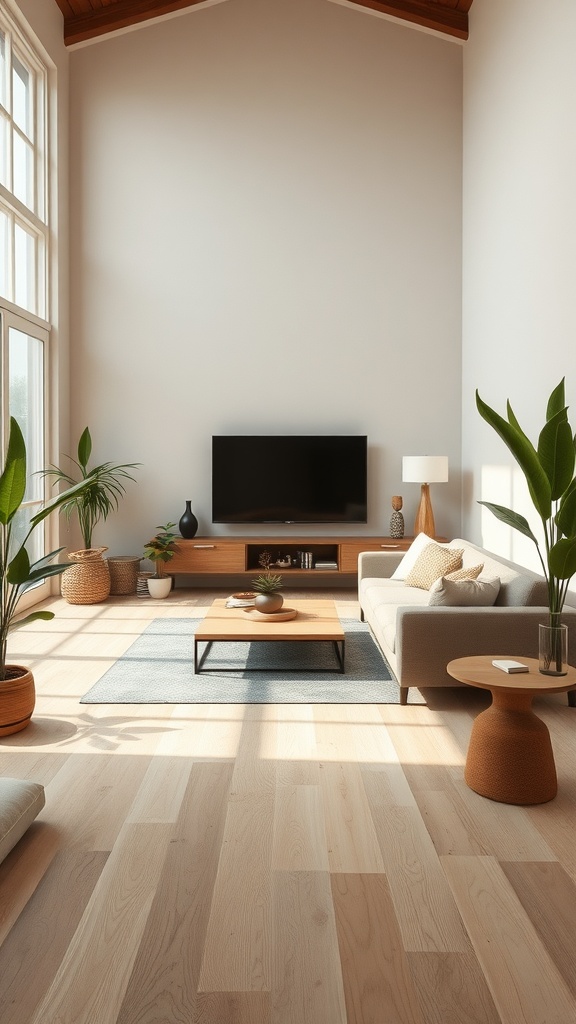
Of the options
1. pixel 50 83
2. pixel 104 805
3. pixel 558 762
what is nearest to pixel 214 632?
pixel 104 805

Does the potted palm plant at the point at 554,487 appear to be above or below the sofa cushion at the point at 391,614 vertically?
above

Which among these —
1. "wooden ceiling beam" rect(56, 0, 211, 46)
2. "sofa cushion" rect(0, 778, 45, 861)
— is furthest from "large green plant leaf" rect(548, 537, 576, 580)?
"wooden ceiling beam" rect(56, 0, 211, 46)

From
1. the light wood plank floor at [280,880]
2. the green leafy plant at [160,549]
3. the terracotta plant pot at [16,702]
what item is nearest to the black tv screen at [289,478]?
the green leafy plant at [160,549]

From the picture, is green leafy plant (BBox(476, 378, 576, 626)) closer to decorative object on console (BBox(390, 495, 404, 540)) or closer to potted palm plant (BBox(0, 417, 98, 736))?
potted palm plant (BBox(0, 417, 98, 736))

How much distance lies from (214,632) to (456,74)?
18.8 feet

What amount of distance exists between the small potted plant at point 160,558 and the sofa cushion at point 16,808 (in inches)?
165

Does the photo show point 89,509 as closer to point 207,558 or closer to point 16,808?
point 207,558

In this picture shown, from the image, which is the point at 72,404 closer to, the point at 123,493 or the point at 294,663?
the point at 123,493

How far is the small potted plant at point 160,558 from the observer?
663 cm

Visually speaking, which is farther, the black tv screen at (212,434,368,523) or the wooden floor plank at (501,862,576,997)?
the black tv screen at (212,434,368,523)

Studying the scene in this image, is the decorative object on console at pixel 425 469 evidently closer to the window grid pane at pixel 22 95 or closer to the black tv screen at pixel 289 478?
the black tv screen at pixel 289 478

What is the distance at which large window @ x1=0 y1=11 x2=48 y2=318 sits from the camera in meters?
5.75

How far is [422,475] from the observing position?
6.46 metres

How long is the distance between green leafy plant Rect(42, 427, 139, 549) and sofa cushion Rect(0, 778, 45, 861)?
412cm
